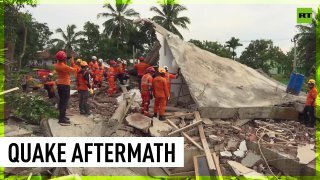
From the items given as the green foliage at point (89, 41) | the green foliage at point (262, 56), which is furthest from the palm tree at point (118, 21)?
the green foliage at point (262, 56)

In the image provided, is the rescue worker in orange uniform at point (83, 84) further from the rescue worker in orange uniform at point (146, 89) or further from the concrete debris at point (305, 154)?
the concrete debris at point (305, 154)

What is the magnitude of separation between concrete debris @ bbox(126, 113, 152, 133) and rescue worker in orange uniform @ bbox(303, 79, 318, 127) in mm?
4544

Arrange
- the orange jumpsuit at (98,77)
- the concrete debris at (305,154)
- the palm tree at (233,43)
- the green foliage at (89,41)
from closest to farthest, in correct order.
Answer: the concrete debris at (305,154), the orange jumpsuit at (98,77), the green foliage at (89,41), the palm tree at (233,43)

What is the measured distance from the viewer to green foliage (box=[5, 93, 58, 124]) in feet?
29.1

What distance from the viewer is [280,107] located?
35.3 feet

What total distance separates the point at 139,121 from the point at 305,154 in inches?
155

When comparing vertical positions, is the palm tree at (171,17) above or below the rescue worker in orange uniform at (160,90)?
above

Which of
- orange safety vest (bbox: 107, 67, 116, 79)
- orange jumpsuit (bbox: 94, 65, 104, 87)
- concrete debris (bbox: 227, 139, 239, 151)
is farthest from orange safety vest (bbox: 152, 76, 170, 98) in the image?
orange jumpsuit (bbox: 94, 65, 104, 87)

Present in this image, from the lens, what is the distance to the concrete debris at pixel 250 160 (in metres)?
7.96

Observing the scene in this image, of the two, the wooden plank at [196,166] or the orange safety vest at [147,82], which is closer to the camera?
the wooden plank at [196,166]

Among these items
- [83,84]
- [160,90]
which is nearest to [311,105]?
[160,90]

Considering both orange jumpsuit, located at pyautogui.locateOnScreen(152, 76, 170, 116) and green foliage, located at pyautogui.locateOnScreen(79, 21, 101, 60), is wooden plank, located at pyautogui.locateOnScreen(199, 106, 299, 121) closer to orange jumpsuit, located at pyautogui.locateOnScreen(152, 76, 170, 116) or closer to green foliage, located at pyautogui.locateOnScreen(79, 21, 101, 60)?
orange jumpsuit, located at pyautogui.locateOnScreen(152, 76, 170, 116)

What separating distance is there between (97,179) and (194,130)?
3107 mm

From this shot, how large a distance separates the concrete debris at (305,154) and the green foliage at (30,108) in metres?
5.73
